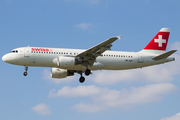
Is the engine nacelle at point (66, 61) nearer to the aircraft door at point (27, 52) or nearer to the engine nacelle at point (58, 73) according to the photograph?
the aircraft door at point (27, 52)

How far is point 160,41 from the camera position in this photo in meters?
44.0

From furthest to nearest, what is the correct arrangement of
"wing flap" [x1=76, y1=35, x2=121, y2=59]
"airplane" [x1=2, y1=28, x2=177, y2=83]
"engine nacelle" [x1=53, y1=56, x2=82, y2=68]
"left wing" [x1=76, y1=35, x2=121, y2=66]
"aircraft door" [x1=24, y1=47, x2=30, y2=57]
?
"aircraft door" [x1=24, y1=47, x2=30, y2=57]
"airplane" [x1=2, y1=28, x2=177, y2=83]
"engine nacelle" [x1=53, y1=56, x2=82, y2=68]
"left wing" [x1=76, y1=35, x2=121, y2=66]
"wing flap" [x1=76, y1=35, x2=121, y2=59]

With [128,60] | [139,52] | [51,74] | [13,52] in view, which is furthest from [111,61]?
[13,52]

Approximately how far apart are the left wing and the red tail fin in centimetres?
934

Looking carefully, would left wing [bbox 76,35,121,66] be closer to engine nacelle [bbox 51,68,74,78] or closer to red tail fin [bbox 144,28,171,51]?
engine nacelle [bbox 51,68,74,78]

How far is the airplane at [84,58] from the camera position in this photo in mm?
37062

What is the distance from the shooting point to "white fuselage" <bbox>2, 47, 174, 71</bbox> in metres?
37.4

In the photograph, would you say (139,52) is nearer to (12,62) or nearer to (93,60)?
(93,60)

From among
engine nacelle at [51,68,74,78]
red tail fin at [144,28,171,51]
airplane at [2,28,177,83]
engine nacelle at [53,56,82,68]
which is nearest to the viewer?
engine nacelle at [53,56,82,68]

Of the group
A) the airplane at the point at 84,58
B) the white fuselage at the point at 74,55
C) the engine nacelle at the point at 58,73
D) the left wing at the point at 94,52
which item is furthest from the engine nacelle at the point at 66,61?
the engine nacelle at the point at 58,73

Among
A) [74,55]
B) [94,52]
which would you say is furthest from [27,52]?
[94,52]

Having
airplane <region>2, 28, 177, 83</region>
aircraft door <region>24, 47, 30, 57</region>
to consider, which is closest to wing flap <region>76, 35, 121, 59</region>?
airplane <region>2, 28, 177, 83</region>

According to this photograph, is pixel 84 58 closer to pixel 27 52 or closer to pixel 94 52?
pixel 94 52

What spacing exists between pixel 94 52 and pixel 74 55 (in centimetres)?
291
